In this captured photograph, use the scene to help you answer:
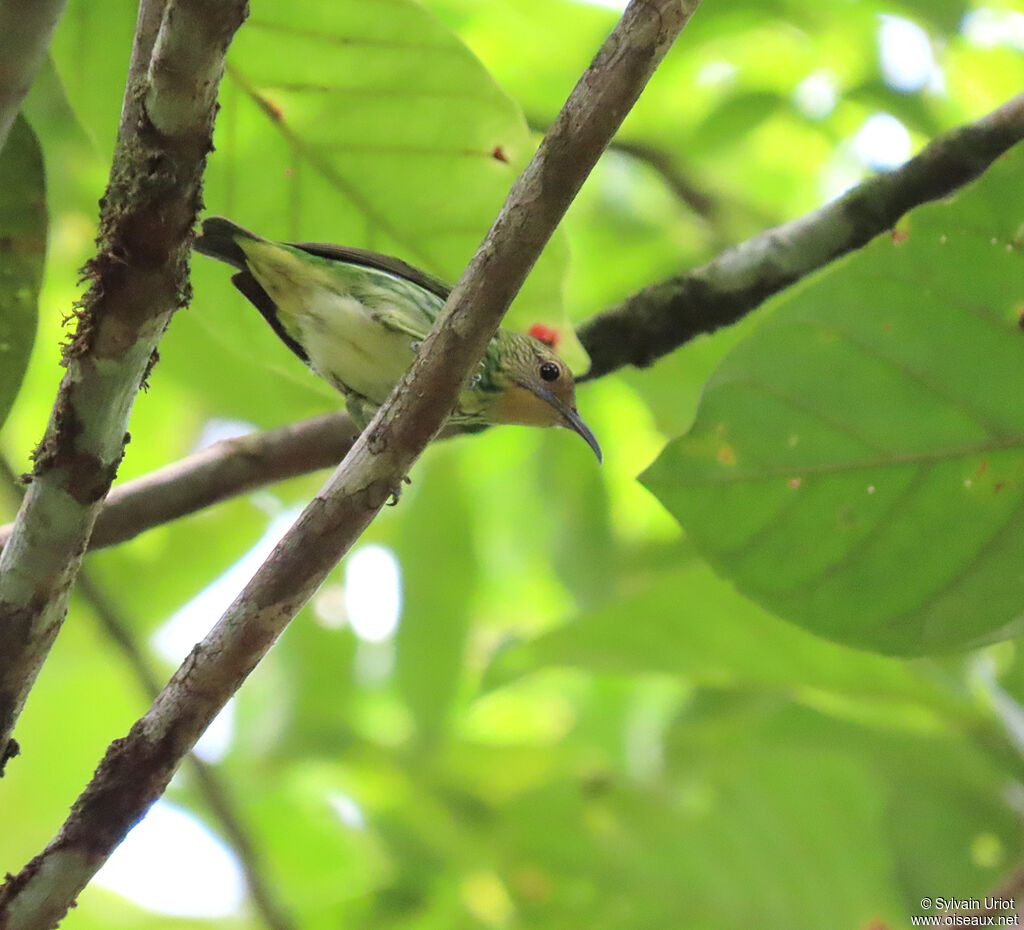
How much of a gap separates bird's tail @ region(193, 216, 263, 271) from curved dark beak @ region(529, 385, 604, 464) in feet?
3.71

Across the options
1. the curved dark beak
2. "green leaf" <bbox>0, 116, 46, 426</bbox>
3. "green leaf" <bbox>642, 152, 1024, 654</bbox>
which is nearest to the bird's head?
the curved dark beak

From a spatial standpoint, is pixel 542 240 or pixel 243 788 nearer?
pixel 542 240

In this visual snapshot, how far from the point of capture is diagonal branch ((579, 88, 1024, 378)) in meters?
2.93

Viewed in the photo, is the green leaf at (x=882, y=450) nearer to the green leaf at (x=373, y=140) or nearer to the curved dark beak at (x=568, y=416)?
the green leaf at (x=373, y=140)

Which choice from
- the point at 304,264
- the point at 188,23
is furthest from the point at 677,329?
the point at 188,23

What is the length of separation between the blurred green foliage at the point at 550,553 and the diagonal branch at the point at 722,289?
23 cm

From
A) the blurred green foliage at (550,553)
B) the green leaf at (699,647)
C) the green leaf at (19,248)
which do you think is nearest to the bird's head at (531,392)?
the blurred green foliage at (550,553)

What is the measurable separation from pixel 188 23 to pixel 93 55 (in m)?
1.30

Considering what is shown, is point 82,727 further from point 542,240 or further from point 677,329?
point 542,240

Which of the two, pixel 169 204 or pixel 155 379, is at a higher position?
pixel 155 379

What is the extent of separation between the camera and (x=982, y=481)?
2832mm

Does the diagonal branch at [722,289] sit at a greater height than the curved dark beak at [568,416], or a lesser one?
lesser

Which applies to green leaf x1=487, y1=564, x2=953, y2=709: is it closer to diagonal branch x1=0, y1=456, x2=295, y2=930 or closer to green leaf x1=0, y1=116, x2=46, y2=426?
diagonal branch x1=0, y1=456, x2=295, y2=930

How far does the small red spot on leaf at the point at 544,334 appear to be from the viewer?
296 centimetres
